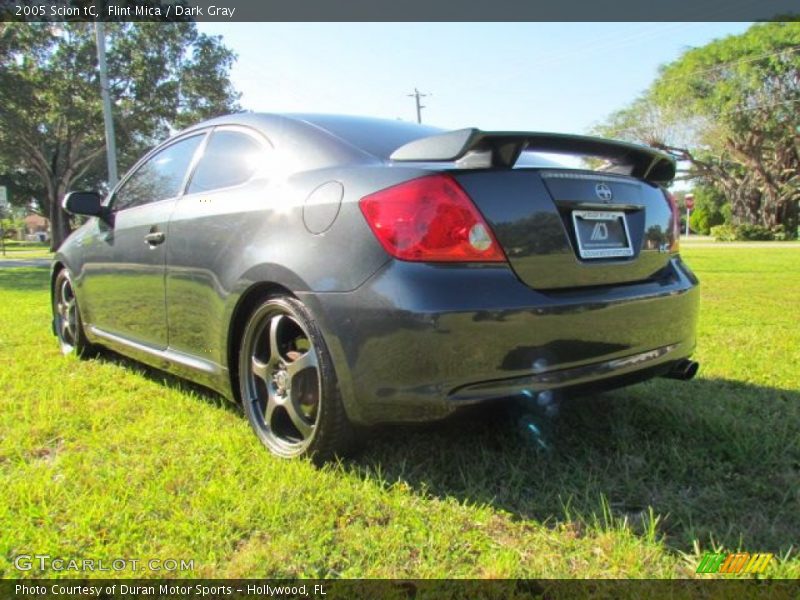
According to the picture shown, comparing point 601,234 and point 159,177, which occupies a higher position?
point 159,177

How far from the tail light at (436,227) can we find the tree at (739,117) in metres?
38.9

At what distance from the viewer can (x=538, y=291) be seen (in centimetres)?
208

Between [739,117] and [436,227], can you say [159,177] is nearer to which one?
[436,227]

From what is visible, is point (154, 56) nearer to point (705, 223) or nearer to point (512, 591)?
point (512, 591)

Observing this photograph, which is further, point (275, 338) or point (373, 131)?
point (373, 131)

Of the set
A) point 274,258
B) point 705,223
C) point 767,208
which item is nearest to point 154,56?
point 274,258

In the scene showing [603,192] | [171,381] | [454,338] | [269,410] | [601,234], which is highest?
[603,192]

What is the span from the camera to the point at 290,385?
243 centimetres

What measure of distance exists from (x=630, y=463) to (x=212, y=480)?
1.57 meters

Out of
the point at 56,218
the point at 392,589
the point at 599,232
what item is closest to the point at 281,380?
the point at 392,589

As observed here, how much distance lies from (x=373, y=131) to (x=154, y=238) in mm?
1336

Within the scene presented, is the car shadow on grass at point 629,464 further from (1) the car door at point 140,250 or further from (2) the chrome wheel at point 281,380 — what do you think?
(1) the car door at point 140,250

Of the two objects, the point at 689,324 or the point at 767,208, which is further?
the point at 767,208

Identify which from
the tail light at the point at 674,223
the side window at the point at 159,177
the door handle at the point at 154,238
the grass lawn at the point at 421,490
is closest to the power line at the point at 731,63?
the grass lawn at the point at 421,490
